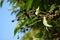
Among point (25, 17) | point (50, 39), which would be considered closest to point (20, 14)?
point (25, 17)

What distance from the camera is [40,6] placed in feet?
1.88

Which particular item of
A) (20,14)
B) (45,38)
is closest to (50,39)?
(45,38)

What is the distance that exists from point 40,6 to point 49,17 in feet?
0.14

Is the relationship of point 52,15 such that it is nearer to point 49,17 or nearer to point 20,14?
point 49,17

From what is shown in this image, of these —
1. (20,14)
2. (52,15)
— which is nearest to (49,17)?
(52,15)

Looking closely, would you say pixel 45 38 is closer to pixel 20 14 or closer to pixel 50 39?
pixel 50 39

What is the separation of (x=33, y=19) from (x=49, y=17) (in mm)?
46

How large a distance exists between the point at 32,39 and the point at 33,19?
6cm

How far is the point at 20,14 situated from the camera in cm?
63

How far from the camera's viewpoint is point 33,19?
568 millimetres

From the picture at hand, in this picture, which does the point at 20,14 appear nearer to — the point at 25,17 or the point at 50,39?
the point at 25,17

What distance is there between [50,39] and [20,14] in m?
0.13

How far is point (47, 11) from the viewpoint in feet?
1.88

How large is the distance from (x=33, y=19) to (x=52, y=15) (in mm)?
54
